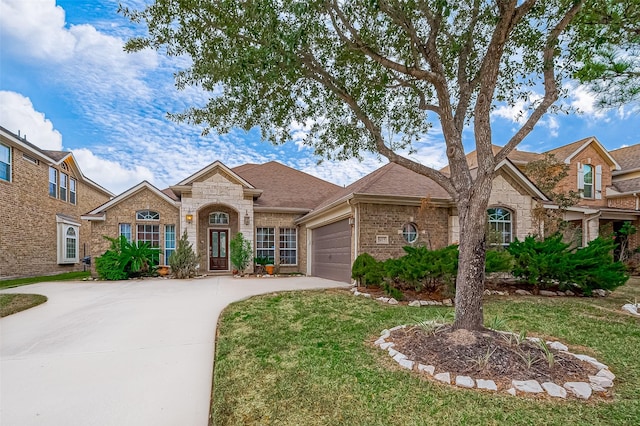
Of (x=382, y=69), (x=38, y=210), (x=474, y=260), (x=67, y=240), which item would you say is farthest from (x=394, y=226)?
(x=67, y=240)

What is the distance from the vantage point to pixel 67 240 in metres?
19.3

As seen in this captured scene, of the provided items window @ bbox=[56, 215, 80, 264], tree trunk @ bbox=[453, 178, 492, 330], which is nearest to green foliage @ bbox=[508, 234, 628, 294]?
tree trunk @ bbox=[453, 178, 492, 330]

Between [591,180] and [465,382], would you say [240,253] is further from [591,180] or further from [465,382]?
[591,180]

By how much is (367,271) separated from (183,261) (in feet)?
28.6

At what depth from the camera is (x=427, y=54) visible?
17.0ft

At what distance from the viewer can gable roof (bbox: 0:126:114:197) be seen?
1438 cm

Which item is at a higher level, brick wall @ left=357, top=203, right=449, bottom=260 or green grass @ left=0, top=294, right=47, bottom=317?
brick wall @ left=357, top=203, right=449, bottom=260

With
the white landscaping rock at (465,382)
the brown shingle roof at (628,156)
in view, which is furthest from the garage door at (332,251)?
the brown shingle roof at (628,156)

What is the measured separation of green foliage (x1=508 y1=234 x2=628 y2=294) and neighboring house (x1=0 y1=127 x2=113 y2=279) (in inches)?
772

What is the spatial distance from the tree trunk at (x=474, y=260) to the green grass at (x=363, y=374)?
51.5 inches

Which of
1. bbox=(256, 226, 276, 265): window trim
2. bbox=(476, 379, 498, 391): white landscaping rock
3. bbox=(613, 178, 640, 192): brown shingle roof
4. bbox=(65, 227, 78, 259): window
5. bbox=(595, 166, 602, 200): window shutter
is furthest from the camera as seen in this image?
bbox=(65, 227, 78, 259): window

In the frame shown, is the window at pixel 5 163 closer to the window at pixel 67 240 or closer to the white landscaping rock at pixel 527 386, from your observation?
the window at pixel 67 240

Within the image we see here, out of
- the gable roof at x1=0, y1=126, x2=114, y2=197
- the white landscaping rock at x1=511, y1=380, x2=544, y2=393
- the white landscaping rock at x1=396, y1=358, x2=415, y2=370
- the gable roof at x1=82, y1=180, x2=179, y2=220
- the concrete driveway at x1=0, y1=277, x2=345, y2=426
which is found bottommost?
the concrete driveway at x1=0, y1=277, x2=345, y2=426

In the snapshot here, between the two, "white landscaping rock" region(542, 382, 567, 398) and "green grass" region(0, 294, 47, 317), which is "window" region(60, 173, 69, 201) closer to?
"green grass" region(0, 294, 47, 317)
